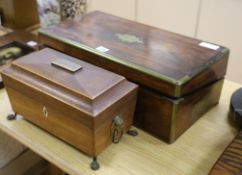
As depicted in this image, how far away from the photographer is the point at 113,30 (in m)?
0.91

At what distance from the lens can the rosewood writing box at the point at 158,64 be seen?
70cm

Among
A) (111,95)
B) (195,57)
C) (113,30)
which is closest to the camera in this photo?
(111,95)

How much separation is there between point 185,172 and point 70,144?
0.88 feet

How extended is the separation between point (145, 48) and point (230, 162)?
35 cm

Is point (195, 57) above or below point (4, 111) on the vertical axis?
above

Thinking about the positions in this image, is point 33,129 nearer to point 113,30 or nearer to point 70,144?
point 70,144

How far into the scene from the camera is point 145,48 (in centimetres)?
81

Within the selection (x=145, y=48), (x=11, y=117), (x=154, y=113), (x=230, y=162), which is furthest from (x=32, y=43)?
(x=230, y=162)

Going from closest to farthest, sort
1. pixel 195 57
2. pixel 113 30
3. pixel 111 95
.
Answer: pixel 111 95, pixel 195 57, pixel 113 30

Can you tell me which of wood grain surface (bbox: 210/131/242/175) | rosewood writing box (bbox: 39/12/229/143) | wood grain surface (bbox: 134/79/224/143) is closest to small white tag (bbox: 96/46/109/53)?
rosewood writing box (bbox: 39/12/229/143)

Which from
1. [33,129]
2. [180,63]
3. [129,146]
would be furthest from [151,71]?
[33,129]

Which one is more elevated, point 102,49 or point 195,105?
point 102,49

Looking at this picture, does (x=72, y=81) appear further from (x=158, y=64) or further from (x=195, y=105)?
(x=195, y=105)

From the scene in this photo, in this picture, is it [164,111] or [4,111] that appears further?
[4,111]
